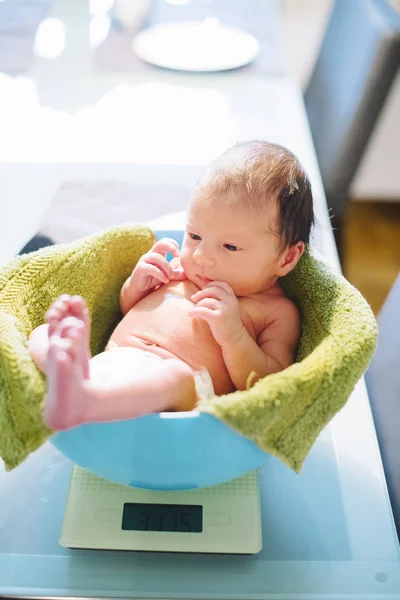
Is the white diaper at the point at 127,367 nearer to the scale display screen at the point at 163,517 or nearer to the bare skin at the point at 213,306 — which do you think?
the bare skin at the point at 213,306

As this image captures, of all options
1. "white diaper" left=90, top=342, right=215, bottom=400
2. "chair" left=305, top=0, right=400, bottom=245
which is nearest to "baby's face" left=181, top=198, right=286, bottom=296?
"white diaper" left=90, top=342, right=215, bottom=400

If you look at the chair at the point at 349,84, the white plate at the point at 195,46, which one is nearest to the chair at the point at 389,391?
the chair at the point at 349,84

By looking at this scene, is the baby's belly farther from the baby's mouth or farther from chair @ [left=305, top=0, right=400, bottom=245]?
chair @ [left=305, top=0, right=400, bottom=245]

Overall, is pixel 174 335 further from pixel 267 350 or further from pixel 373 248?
pixel 373 248

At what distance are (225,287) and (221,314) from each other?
0.18 feet

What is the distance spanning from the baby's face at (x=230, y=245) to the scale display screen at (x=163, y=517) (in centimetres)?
26

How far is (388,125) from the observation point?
2.10 metres

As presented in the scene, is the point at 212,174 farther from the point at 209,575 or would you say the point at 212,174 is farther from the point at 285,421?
the point at 209,575

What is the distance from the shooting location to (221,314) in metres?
0.65

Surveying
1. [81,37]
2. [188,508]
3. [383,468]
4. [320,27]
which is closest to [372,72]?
[81,37]

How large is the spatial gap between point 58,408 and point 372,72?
1040mm

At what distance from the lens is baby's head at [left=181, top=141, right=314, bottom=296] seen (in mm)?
662

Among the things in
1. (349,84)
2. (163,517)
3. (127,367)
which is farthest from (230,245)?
(349,84)

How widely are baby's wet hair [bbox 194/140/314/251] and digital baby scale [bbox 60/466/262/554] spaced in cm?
29
